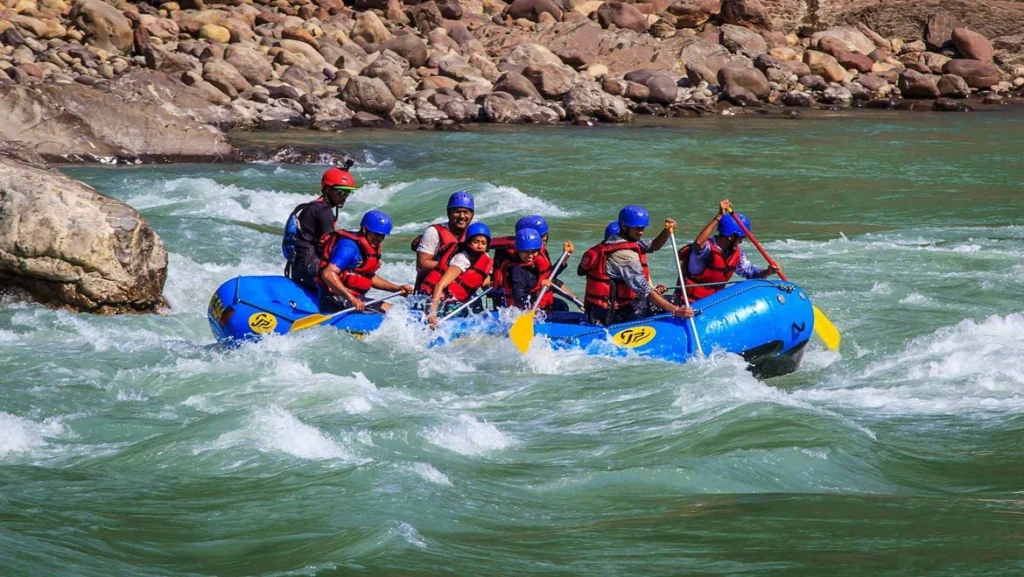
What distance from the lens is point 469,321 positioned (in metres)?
9.04

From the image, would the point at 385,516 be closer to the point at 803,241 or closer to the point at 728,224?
the point at 728,224

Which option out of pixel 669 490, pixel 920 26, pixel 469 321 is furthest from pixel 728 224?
pixel 920 26

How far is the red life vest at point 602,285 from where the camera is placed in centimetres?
880

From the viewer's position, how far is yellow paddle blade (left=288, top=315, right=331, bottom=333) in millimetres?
9211

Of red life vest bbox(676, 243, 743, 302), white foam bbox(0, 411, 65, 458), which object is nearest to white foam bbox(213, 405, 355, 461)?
white foam bbox(0, 411, 65, 458)

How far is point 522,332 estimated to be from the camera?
8594 mm

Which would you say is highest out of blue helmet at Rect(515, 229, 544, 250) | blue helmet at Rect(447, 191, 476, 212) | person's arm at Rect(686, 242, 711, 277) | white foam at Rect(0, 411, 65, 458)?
blue helmet at Rect(447, 191, 476, 212)

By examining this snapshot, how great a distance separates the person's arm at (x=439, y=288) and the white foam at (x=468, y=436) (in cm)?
175

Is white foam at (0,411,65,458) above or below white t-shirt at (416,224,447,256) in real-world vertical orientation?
below

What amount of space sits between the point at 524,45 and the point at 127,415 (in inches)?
938

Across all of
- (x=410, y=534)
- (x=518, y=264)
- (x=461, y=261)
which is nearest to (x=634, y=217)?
(x=518, y=264)

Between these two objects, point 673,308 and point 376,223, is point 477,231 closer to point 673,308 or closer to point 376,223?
point 376,223

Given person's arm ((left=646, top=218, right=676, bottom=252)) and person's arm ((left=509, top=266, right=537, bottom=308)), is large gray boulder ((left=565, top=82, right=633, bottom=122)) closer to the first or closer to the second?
person's arm ((left=646, top=218, right=676, bottom=252))

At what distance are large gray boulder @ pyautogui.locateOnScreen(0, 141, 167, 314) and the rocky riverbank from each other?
8.15 meters
